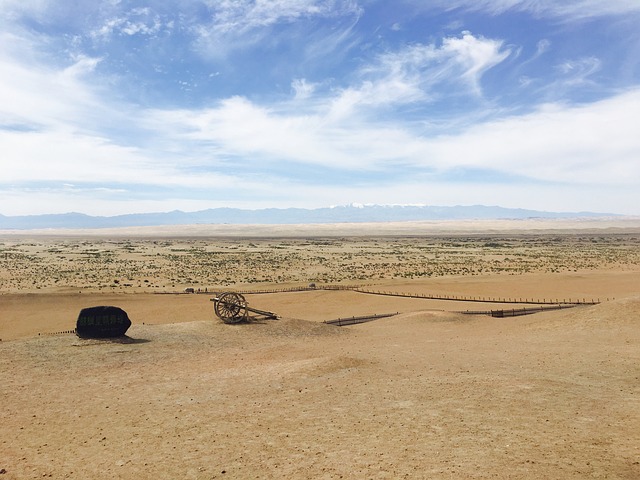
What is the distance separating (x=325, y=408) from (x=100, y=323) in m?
16.8

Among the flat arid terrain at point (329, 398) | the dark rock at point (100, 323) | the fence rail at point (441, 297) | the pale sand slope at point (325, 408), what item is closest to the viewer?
the pale sand slope at point (325, 408)

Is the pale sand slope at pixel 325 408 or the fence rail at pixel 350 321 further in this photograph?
the fence rail at pixel 350 321

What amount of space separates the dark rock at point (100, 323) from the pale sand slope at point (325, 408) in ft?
3.03

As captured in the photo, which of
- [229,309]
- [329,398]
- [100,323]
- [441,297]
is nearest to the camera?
[329,398]

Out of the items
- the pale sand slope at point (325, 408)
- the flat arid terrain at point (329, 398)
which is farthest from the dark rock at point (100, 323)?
the pale sand slope at point (325, 408)

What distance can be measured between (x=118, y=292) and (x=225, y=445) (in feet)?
133

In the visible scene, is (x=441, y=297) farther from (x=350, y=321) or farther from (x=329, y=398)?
(x=329, y=398)

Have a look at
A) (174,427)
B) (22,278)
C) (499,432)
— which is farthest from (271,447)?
(22,278)

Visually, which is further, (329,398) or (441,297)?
(441,297)

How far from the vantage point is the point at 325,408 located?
14953mm

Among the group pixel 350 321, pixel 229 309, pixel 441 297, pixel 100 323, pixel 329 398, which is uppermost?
pixel 100 323

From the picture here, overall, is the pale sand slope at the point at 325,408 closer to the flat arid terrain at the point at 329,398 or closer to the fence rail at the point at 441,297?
the flat arid terrain at the point at 329,398

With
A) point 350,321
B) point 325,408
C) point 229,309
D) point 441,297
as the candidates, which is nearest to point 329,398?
point 325,408

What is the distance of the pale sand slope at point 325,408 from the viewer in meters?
11.0
